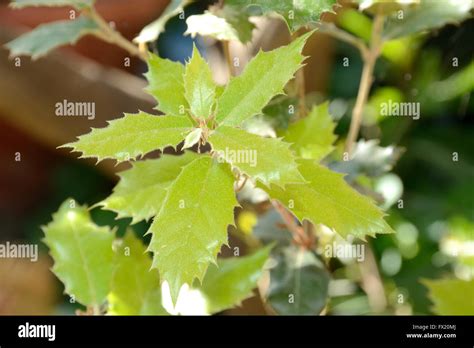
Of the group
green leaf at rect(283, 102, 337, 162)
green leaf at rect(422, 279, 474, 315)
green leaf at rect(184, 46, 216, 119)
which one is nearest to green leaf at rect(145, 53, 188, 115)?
green leaf at rect(184, 46, 216, 119)

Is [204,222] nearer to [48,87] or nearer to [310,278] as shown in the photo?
[310,278]

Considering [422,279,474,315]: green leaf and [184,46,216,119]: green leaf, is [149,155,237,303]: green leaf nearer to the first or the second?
[184,46,216,119]: green leaf

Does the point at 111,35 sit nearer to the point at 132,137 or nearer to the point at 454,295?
the point at 132,137

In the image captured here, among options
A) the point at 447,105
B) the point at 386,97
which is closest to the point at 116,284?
the point at 386,97

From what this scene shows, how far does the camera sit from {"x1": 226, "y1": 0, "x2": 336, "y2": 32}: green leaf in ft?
1.44

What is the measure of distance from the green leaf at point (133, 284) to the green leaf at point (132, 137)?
21 cm

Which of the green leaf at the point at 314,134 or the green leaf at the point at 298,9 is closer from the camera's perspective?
the green leaf at the point at 298,9

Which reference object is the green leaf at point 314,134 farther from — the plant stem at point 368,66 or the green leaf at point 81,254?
the green leaf at point 81,254

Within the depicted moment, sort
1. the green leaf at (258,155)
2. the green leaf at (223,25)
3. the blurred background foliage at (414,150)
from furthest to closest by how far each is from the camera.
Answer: the blurred background foliage at (414,150) < the green leaf at (223,25) < the green leaf at (258,155)

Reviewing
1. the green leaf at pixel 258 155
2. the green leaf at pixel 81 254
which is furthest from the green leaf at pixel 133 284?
the green leaf at pixel 258 155

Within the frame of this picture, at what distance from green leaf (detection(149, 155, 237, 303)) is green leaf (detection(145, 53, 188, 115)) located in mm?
71

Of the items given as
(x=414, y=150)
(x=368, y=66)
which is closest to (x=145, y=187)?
(x=368, y=66)

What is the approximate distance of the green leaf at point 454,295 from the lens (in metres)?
0.60
